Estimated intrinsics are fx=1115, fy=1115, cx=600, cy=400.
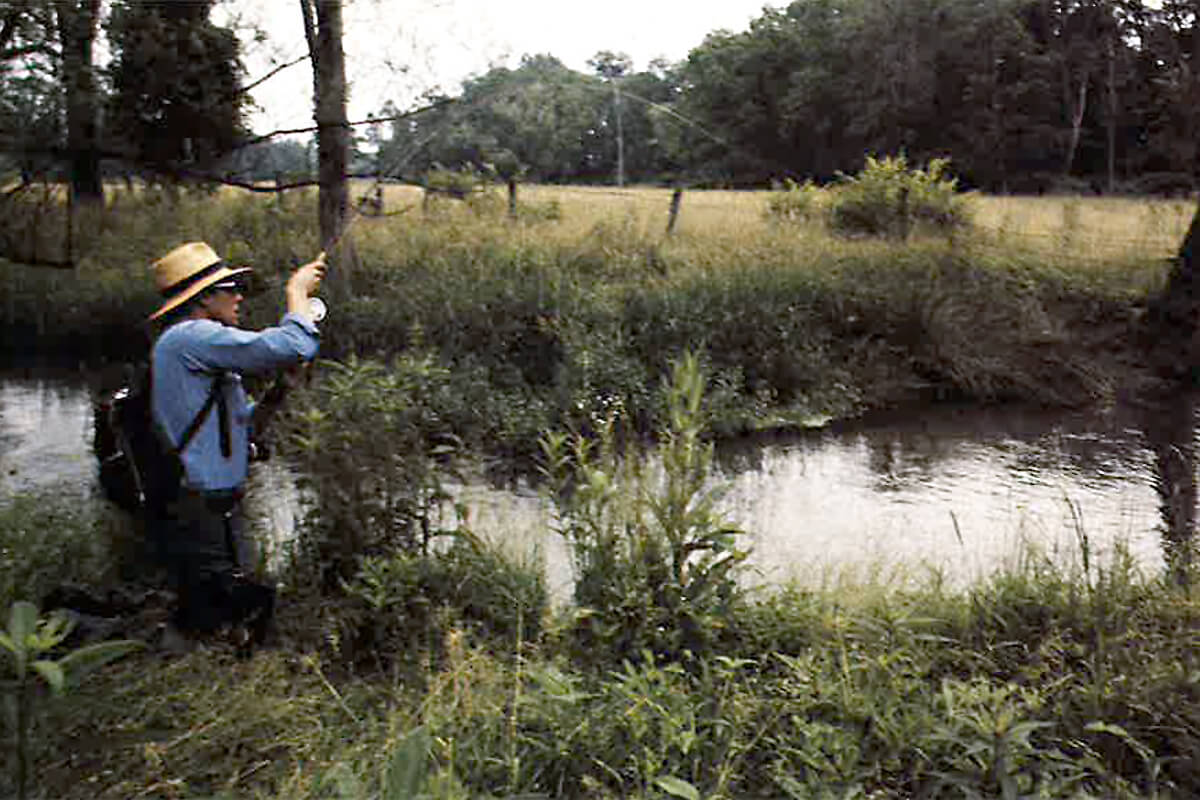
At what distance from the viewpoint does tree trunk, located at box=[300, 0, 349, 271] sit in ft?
28.4

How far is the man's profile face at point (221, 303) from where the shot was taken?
16.4 feet

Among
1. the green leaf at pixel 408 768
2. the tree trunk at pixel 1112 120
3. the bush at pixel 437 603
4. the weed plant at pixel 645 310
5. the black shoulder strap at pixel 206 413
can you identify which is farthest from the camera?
the tree trunk at pixel 1112 120

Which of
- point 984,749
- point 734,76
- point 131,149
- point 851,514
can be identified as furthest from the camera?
point 734,76

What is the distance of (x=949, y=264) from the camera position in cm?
1427

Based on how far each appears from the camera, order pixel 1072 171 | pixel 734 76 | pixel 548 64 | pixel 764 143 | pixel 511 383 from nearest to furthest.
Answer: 1. pixel 548 64
2. pixel 511 383
3. pixel 734 76
4. pixel 764 143
5. pixel 1072 171

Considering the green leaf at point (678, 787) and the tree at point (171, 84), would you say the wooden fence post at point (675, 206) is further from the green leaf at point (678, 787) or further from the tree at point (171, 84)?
the green leaf at point (678, 787)

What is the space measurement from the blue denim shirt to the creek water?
1.10 m

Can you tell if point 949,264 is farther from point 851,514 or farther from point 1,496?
point 1,496

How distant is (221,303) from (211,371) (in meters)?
0.36

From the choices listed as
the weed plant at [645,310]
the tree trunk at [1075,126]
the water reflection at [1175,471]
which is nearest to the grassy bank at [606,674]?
the water reflection at [1175,471]

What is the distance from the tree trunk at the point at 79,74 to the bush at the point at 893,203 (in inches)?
475

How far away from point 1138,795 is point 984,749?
0.62 meters

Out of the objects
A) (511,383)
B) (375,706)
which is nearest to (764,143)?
(511,383)

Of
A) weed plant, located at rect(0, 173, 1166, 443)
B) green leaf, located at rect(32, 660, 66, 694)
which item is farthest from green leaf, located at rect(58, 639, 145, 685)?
weed plant, located at rect(0, 173, 1166, 443)
